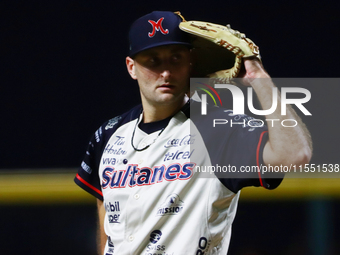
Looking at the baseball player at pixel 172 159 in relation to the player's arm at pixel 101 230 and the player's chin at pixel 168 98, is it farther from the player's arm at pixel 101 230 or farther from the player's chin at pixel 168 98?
the player's arm at pixel 101 230

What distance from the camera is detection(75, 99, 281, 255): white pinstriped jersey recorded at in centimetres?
129

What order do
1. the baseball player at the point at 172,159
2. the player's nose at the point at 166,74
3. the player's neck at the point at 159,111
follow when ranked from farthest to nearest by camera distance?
the player's neck at the point at 159,111 → the player's nose at the point at 166,74 → the baseball player at the point at 172,159

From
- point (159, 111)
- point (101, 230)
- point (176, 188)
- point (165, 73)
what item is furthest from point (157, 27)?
point (101, 230)

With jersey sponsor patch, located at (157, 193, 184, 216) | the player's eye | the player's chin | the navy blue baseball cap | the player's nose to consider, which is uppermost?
the navy blue baseball cap

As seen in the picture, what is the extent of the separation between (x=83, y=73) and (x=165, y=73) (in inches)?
94.3

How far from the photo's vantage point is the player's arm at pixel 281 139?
3.64 feet

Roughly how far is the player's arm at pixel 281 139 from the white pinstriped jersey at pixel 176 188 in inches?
2.0

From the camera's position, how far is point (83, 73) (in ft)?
12.0

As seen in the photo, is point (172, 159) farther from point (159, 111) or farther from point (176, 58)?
point (176, 58)

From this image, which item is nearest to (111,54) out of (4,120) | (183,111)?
(4,120)

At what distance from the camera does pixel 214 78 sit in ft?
4.67

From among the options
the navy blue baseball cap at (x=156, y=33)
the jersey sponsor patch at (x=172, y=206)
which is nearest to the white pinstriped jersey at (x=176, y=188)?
the jersey sponsor patch at (x=172, y=206)

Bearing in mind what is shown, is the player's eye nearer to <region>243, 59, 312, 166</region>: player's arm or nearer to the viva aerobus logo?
the viva aerobus logo

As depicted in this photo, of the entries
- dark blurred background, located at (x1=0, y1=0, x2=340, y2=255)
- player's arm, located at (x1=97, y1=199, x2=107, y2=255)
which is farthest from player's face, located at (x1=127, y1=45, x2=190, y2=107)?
dark blurred background, located at (x1=0, y1=0, x2=340, y2=255)
